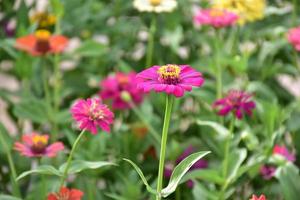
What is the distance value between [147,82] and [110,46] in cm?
65

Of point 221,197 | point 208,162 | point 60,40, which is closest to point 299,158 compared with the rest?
point 208,162

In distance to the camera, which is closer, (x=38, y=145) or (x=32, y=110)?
(x=38, y=145)

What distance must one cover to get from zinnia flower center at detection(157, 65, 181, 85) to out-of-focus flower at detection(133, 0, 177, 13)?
43 cm

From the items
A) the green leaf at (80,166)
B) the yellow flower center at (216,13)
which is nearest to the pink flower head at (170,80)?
the green leaf at (80,166)

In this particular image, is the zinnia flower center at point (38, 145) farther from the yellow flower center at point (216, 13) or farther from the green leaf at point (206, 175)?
the yellow flower center at point (216, 13)

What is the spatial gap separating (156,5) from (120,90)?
0.15 m

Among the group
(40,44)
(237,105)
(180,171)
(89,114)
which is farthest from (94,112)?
(40,44)

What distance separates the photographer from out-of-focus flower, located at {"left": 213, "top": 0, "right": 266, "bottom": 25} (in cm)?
118

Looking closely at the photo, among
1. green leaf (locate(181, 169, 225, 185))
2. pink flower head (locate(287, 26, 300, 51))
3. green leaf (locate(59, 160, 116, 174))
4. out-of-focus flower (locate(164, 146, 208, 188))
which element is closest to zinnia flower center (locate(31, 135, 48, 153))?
green leaf (locate(59, 160, 116, 174))

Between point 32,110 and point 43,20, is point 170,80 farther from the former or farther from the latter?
point 43,20

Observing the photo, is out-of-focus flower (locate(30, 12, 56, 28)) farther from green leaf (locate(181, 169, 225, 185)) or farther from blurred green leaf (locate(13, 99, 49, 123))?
green leaf (locate(181, 169, 225, 185))

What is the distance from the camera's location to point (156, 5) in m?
1.14

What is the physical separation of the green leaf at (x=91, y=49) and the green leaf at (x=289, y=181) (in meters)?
0.38

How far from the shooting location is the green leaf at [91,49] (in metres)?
1.15
